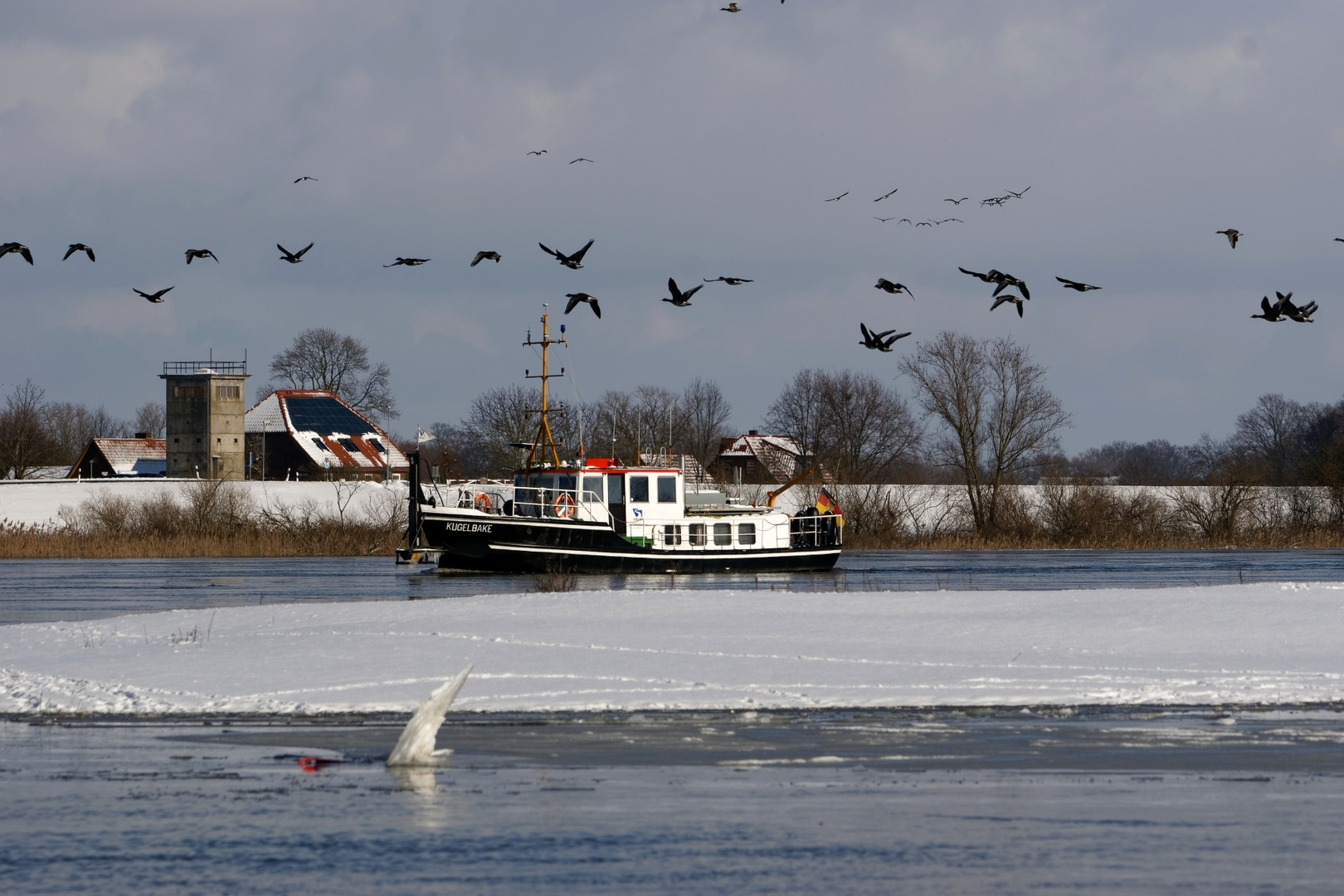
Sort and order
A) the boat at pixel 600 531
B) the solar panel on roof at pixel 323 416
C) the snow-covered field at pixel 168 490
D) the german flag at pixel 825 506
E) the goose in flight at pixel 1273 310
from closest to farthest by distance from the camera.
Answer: the goose in flight at pixel 1273 310 < the boat at pixel 600 531 < the german flag at pixel 825 506 < the snow-covered field at pixel 168 490 < the solar panel on roof at pixel 323 416

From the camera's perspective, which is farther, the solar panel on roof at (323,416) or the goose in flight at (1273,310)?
the solar panel on roof at (323,416)

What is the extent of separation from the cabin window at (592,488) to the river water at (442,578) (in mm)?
2419

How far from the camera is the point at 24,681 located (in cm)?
1555

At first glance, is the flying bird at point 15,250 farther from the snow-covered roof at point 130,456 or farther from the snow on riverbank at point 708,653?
the snow-covered roof at point 130,456

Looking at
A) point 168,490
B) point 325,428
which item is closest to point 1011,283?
point 168,490

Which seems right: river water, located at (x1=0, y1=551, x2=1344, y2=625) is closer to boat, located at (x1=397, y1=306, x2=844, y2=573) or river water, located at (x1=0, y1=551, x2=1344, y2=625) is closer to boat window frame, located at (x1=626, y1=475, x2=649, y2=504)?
boat, located at (x1=397, y1=306, x2=844, y2=573)

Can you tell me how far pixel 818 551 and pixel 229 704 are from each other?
32787mm

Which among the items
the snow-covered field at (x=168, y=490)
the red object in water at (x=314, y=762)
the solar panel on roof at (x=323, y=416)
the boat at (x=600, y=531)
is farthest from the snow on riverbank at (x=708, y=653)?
the solar panel on roof at (x=323, y=416)

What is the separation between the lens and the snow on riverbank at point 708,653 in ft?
48.1

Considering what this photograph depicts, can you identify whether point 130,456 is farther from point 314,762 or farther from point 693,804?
point 693,804

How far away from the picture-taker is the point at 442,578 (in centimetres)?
4178

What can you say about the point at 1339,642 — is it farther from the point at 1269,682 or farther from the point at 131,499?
the point at 131,499

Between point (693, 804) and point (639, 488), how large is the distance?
33877 mm

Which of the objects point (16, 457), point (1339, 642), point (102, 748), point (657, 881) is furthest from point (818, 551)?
point (16, 457)
